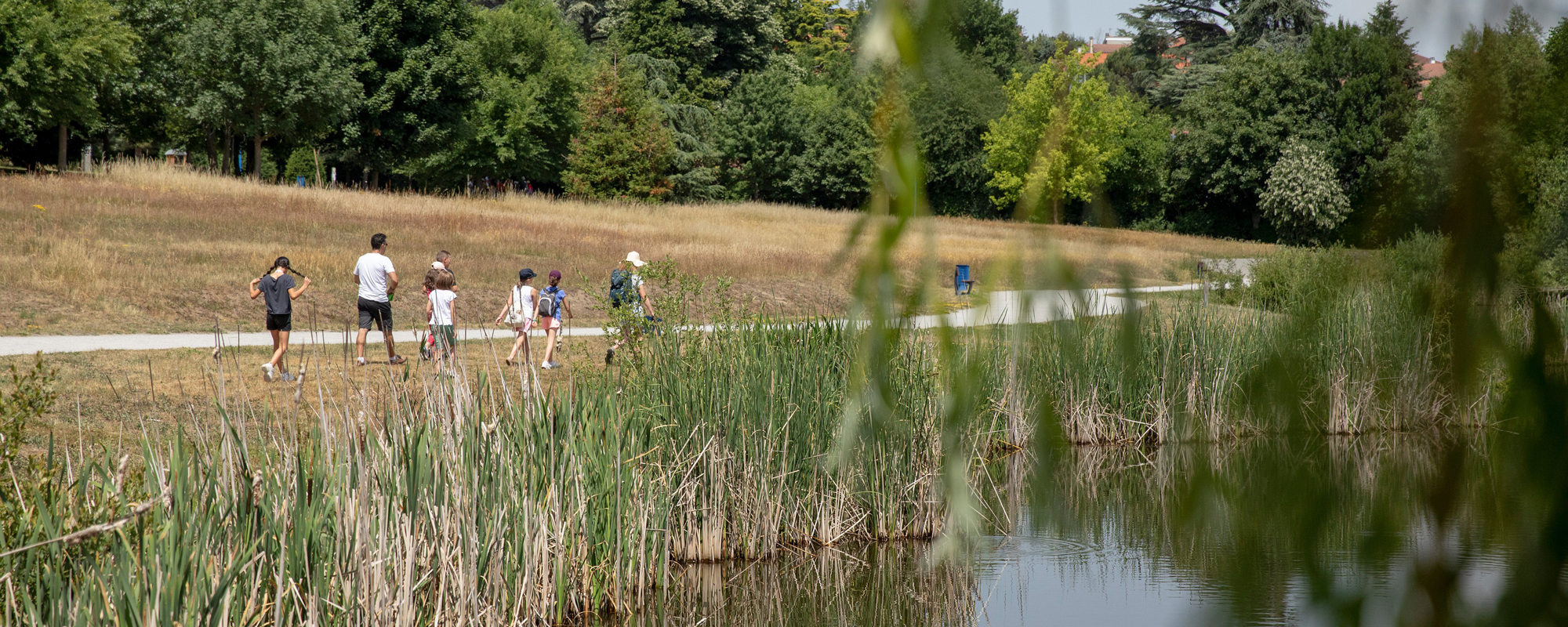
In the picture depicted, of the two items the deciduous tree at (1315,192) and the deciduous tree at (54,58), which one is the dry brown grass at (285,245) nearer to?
the deciduous tree at (54,58)

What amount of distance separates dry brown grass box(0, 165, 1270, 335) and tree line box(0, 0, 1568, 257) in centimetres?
372

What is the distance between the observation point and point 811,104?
42.3 metres

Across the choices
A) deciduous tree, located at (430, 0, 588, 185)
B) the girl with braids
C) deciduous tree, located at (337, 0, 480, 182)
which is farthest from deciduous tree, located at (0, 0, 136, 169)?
the girl with braids

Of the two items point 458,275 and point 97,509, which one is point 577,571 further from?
point 458,275

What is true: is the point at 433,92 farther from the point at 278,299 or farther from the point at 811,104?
the point at 278,299

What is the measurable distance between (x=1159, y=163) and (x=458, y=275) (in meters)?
16.4

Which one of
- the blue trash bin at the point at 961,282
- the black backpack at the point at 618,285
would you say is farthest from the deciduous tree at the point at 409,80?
the blue trash bin at the point at 961,282

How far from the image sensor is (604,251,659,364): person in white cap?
838 centimetres

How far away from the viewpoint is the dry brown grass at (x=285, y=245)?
15852 millimetres

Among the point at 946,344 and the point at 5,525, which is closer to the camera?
the point at 946,344

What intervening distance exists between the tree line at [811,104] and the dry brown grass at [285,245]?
3720 millimetres

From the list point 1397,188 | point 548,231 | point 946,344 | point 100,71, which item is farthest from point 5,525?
point 100,71

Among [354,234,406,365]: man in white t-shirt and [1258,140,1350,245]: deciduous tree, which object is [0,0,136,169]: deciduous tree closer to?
[354,234,406,365]: man in white t-shirt

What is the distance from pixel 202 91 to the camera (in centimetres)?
3375
